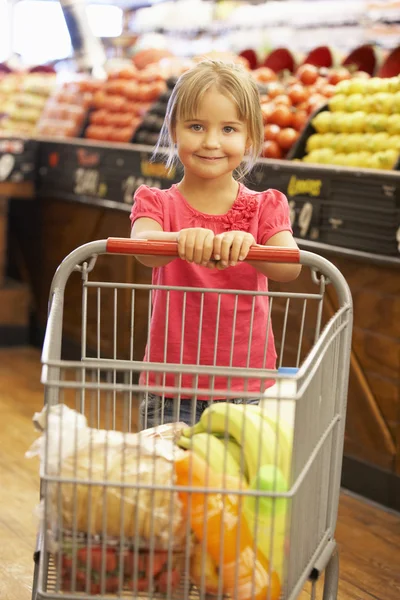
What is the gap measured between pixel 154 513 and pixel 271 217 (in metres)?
0.83

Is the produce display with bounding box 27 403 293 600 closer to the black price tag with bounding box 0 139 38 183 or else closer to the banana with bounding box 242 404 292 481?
the banana with bounding box 242 404 292 481

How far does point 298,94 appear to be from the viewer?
14.9 feet

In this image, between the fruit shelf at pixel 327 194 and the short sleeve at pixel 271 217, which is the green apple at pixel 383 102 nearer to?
the fruit shelf at pixel 327 194

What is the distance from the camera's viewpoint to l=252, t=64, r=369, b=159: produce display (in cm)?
420

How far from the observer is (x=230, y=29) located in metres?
6.17

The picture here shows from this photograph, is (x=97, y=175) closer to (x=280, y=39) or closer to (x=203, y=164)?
(x=280, y=39)

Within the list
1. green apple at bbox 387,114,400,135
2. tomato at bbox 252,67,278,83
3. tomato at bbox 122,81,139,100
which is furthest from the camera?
tomato at bbox 122,81,139,100

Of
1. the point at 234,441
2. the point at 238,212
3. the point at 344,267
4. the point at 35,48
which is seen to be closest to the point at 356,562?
the point at 344,267

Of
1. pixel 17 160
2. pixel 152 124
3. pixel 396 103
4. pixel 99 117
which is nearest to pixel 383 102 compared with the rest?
pixel 396 103

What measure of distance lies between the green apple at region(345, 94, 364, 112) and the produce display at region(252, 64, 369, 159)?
0.51ft

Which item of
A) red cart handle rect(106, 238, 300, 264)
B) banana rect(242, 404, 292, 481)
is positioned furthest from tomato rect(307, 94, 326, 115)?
banana rect(242, 404, 292, 481)

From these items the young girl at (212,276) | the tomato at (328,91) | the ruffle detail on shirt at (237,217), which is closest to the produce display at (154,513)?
the young girl at (212,276)

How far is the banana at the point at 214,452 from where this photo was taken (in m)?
1.38

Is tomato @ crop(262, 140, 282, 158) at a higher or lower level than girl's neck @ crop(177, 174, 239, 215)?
higher
